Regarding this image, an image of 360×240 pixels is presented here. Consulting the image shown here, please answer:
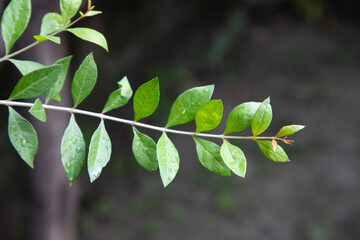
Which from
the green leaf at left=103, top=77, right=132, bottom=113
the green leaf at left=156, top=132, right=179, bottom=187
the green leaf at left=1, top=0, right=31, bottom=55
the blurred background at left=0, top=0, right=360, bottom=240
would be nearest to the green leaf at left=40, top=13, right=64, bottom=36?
the green leaf at left=1, top=0, right=31, bottom=55

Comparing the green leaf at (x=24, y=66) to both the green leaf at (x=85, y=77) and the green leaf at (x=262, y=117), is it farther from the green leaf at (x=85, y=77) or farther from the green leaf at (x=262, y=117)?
the green leaf at (x=262, y=117)

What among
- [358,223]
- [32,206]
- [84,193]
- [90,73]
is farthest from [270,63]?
[90,73]

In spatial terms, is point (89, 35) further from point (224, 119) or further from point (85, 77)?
point (224, 119)

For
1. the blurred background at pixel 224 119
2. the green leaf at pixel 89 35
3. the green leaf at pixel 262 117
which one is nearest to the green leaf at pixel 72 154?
the green leaf at pixel 89 35

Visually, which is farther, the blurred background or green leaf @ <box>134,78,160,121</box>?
the blurred background

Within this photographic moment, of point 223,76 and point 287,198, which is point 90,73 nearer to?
point 287,198

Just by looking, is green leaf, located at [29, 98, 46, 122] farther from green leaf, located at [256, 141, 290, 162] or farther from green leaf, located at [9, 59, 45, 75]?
green leaf, located at [256, 141, 290, 162]
